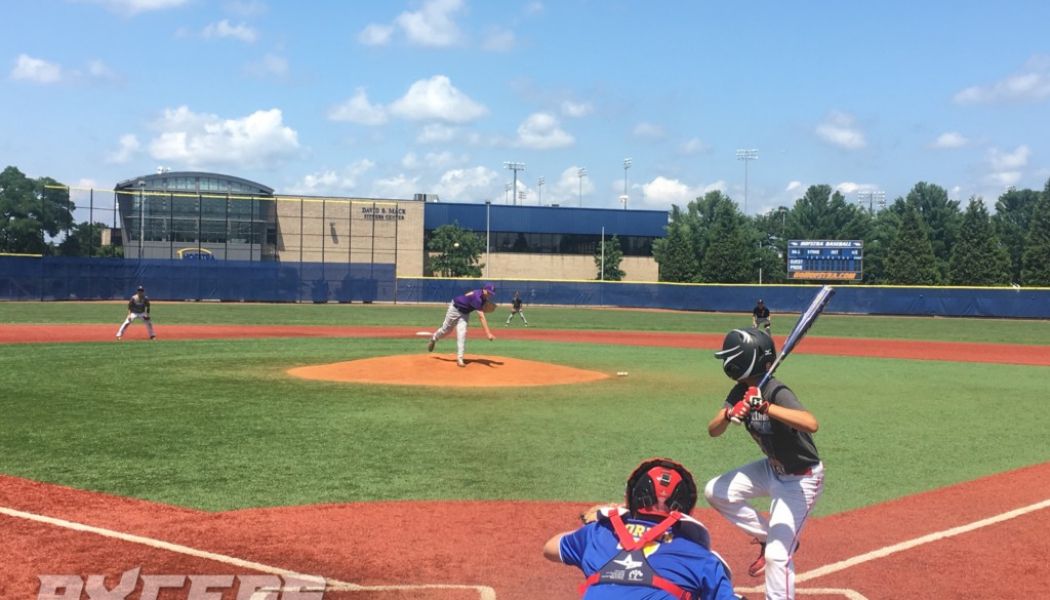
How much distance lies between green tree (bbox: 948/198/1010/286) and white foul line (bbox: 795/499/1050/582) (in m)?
81.8

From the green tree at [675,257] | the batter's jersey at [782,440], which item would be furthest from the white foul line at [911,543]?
the green tree at [675,257]

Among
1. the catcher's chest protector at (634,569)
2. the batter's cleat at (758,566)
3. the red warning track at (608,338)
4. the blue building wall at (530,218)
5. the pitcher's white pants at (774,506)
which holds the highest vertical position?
the blue building wall at (530,218)

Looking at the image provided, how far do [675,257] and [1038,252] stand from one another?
33.2 metres

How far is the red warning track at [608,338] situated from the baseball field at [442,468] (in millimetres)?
4418

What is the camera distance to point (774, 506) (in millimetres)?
5688

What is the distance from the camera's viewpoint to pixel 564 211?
289ft

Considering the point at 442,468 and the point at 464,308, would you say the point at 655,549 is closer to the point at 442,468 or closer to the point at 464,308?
the point at 442,468

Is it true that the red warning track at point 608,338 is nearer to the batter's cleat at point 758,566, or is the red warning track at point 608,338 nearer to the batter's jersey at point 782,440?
the batter's cleat at point 758,566

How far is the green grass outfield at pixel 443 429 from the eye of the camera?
982 centimetres

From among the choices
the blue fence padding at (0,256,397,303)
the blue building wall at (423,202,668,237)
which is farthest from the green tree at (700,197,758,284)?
the blue fence padding at (0,256,397,303)

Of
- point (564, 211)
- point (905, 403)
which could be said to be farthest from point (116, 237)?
point (905, 403)

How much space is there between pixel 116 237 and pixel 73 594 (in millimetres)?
76430

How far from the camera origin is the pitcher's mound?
18641mm

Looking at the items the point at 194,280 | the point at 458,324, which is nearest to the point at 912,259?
the point at 194,280
